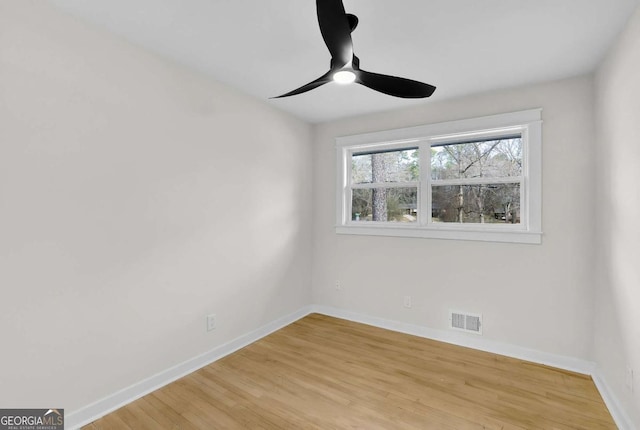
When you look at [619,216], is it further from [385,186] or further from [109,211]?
[109,211]

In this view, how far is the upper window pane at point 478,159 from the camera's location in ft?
9.48

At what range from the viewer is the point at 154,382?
2.20m

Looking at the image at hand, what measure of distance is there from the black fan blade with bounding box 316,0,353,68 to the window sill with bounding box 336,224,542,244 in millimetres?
→ 2145

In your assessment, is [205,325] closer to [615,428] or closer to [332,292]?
[332,292]

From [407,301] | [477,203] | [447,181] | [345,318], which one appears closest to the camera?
[477,203]

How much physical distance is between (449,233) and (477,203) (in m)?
0.42

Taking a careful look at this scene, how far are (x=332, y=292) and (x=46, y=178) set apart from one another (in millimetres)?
3009

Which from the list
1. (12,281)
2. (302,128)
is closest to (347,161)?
(302,128)

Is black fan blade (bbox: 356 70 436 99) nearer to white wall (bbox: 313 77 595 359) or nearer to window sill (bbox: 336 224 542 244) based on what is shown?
white wall (bbox: 313 77 595 359)

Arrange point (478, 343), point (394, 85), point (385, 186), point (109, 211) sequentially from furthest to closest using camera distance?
1. point (385, 186)
2. point (478, 343)
3. point (109, 211)
4. point (394, 85)

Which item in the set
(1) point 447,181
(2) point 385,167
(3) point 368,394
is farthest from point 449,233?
(3) point 368,394

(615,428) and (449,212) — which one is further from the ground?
(449,212)

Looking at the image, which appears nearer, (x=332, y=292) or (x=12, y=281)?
(x=12, y=281)

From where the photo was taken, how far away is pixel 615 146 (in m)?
2.04
